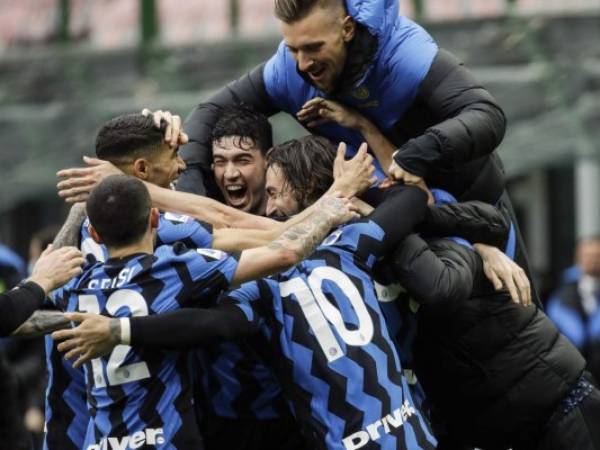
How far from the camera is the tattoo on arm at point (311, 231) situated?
238 inches

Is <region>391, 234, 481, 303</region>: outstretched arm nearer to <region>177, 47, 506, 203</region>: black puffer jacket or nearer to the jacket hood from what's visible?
<region>177, 47, 506, 203</region>: black puffer jacket

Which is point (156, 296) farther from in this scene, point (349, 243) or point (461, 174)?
point (461, 174)

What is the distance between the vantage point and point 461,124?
6363mm

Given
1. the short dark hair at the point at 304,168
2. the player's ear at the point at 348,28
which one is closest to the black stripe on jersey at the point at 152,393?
the short dark hair at the point at 304,168

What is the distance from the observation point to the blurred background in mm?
13211

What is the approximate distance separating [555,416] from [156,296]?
5.37 ft

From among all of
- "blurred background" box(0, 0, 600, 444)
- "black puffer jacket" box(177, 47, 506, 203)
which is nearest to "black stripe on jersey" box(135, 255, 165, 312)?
"black puffer jacket" box(177, 47, 506, 203)

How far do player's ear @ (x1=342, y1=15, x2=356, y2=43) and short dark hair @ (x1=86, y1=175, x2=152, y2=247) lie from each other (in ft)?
3.23

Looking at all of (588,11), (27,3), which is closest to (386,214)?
(588,11)

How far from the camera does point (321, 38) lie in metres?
6.40

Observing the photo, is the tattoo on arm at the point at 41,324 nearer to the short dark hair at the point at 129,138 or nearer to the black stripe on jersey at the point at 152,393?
the black stripe on jersey at the point at 152,393

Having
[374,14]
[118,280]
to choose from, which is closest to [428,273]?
[374,14]

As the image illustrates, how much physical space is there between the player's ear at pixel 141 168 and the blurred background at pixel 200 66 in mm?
6358

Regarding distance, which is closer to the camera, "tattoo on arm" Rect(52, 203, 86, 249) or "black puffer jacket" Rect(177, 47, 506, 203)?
"black puffer jacket" Rect(177, 47, 506, 203)
